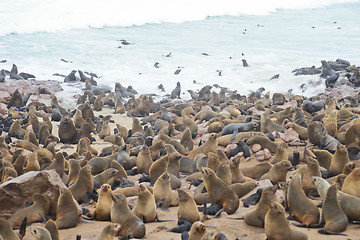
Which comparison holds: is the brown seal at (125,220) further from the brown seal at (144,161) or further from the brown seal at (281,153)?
the brown seal at (281,153)

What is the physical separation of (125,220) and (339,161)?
3.07 meters

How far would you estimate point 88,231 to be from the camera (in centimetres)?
491

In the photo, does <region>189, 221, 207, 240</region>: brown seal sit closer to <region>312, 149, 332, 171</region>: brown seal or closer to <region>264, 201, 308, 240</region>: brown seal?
<region>264, 201, 308, 240</region>: brown seal

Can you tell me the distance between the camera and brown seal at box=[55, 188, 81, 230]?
16.6 feet

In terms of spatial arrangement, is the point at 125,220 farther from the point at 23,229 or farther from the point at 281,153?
the point at 281,153

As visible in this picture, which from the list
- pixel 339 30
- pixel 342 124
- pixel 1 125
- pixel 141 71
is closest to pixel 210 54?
pixel 141 71

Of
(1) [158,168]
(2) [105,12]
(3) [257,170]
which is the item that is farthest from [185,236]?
(2) [105,12]

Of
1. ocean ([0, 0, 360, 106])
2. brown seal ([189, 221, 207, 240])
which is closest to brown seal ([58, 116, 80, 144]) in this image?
ocean ([0, 0, 360, 106])

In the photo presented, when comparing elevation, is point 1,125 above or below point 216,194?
below

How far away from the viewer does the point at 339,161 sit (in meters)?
6.14

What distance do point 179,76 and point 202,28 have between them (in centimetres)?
2036

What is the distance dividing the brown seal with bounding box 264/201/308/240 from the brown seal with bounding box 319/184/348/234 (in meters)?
Answer: 0.40

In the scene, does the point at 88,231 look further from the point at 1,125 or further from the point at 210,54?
the point at 210,54

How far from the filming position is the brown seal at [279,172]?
6.19 meters
